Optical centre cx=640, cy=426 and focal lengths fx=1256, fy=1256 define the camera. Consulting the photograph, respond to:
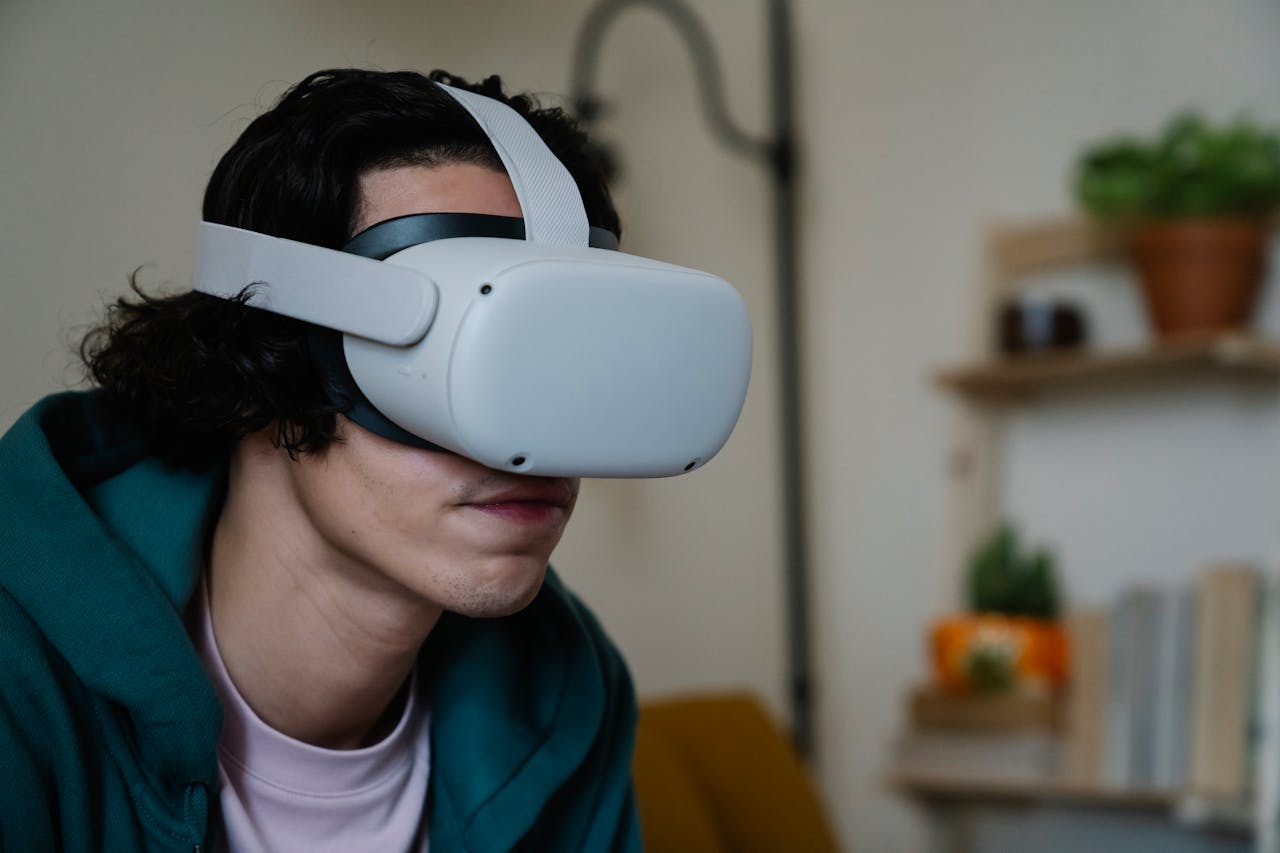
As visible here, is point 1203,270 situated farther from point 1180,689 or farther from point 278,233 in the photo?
point 278,233

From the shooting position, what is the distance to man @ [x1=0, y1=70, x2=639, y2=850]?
82 cm

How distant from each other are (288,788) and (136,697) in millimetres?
174

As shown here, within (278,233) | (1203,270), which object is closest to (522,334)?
(278,233)

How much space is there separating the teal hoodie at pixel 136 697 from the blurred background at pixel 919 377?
542mm

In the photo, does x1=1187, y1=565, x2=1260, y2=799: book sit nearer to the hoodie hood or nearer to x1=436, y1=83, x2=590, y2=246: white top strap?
x1=436, y1=83, x2=590, y2=246: white top strap

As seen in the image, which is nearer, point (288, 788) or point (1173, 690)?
point (288, 788)

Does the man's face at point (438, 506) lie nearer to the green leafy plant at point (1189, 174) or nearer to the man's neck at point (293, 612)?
the man's neck at point (293, 612)

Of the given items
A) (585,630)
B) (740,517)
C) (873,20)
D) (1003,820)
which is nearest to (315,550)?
(585,630)

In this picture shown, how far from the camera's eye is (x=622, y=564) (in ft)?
5.85

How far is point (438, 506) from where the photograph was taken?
0.82 m

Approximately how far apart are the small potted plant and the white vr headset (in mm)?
1208

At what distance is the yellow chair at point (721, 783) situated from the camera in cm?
135

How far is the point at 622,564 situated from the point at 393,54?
76 cm

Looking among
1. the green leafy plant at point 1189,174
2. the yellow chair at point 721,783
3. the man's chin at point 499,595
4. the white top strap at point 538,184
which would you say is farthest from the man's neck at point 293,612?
the green leafy plant at point 1189,174
